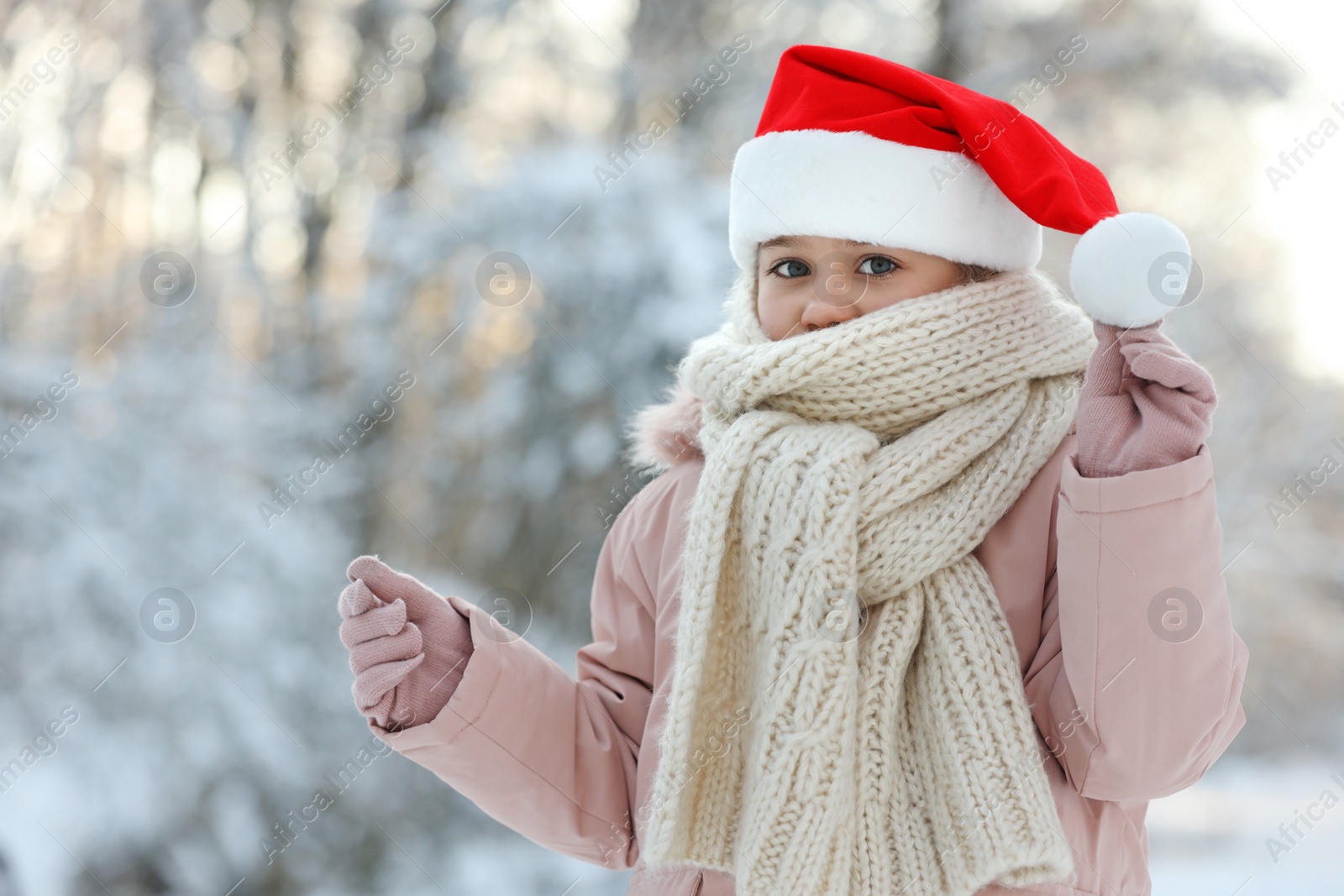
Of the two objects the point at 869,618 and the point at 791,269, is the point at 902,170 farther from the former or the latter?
the point at 869,618

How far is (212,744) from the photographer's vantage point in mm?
2812

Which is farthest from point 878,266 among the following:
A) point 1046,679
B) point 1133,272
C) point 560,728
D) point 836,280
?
point 560,728

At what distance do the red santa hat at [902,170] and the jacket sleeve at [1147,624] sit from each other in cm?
26

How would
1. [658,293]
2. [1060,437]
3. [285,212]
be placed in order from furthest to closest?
[285,212]
[658,293]
[1060,437]

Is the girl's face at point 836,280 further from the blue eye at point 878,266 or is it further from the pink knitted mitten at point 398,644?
the pink knitted mitten at point 398,644

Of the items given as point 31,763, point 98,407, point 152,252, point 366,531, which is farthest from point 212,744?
point 152,252

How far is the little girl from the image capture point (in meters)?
0.90

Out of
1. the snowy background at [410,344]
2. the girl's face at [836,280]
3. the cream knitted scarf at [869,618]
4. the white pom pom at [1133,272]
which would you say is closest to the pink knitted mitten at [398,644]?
the cream knitted scarf at [869,618]

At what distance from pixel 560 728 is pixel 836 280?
0.61 m

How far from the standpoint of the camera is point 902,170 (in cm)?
118

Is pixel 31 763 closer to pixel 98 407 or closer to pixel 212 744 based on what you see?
pixel 212 744

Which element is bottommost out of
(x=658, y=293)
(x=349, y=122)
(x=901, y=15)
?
(x=658, y=293)

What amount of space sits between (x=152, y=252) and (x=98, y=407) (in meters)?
0.52

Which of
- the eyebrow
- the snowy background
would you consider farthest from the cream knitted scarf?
the snowy background
